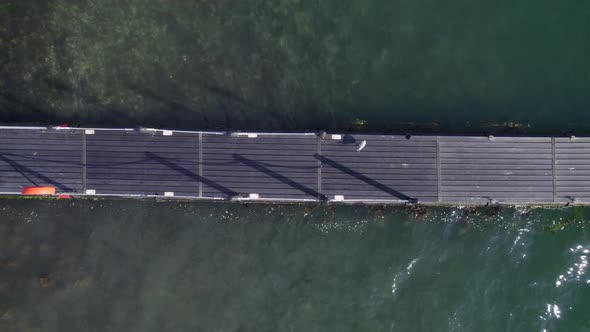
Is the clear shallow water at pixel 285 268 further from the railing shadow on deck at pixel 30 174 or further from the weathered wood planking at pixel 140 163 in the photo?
the railing shadow on deck at pixel 30 174

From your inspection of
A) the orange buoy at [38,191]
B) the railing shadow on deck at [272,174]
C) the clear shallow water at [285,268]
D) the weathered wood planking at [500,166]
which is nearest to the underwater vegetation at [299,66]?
the weathered wood planking at [500,166]

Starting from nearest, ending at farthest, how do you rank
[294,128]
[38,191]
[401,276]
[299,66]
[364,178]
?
[38,191] → [364,178] → [401,276] → [294,128] → [299,66]

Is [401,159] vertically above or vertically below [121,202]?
above

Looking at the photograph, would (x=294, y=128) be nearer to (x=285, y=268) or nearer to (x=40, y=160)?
(x=285, y=268)

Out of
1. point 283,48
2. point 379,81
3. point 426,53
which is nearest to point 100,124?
point 283,48

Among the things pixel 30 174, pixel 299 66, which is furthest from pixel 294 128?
pixel 30 174

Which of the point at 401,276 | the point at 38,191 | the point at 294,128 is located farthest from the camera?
the point at 294,128

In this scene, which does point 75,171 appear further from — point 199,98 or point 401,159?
point 401,159
